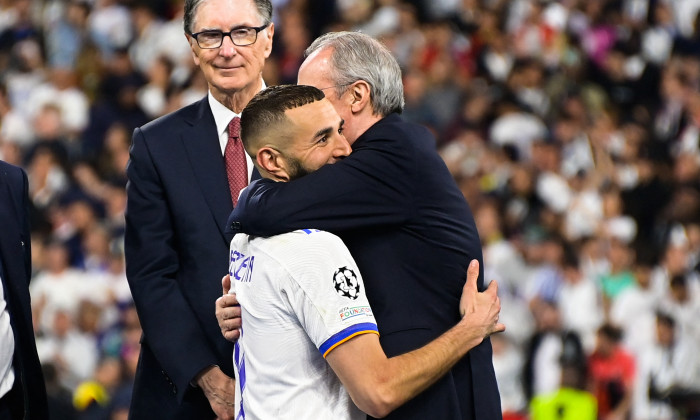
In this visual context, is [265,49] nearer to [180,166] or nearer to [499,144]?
[180,166]

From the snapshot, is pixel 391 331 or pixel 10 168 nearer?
pixel 391 331

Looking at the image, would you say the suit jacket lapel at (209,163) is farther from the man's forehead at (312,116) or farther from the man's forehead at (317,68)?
the man's forehead at (312,116)

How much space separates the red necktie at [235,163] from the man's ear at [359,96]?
0.61m

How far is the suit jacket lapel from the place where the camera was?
325 cm

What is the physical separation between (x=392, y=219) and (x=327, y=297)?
0.31 m

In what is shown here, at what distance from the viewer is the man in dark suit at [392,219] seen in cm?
269

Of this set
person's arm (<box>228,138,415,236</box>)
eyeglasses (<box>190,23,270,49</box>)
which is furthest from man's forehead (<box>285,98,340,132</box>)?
eyeglasses (<box>190,23,270,49</box>)

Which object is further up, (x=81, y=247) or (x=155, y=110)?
(x=155, y=110)

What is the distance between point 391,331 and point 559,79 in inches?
337

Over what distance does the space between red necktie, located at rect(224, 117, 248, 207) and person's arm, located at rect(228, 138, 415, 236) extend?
56cm

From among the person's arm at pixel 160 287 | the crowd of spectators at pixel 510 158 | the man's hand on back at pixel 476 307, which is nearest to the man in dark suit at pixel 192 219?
the person's arm at pixel 160 287

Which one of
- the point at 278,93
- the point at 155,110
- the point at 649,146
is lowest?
the point at 649,146

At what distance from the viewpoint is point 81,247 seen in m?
9.23

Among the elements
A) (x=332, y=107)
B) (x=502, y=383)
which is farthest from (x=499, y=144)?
(x=332, y=107)
